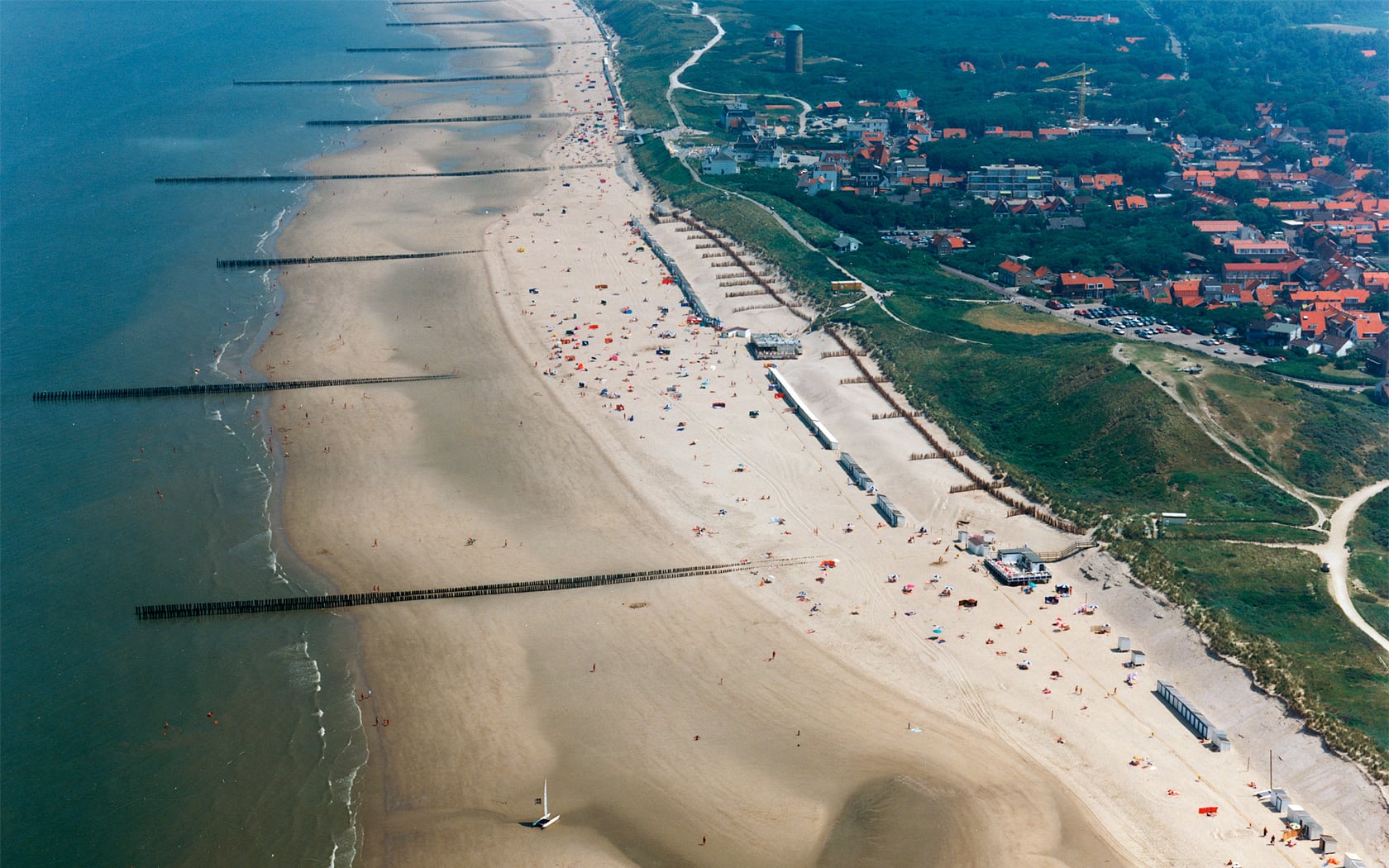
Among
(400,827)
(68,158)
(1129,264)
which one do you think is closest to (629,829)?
(400,827)

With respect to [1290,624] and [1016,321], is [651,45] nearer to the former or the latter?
[1016,321]

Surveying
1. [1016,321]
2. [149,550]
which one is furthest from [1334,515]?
[149,550]

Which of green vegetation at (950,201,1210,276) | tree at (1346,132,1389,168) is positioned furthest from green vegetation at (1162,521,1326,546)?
tree at (1346,132,1389,168)

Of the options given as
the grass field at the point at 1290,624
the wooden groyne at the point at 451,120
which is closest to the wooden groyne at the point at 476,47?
the wooden groyne at the point at 451,120

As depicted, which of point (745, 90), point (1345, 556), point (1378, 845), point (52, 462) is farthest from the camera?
point (745, 90)

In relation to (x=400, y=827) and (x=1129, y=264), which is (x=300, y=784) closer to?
(x=400, y=827)

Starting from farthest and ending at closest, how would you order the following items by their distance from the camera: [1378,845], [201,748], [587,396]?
[587,396], [201,748], [1378,845]

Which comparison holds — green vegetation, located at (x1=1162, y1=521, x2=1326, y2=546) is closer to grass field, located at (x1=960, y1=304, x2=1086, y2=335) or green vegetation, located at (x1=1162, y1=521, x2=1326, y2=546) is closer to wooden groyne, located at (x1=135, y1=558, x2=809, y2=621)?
wooden groyne, located at (x1=135, y1=558, x2=809, y2=621)
